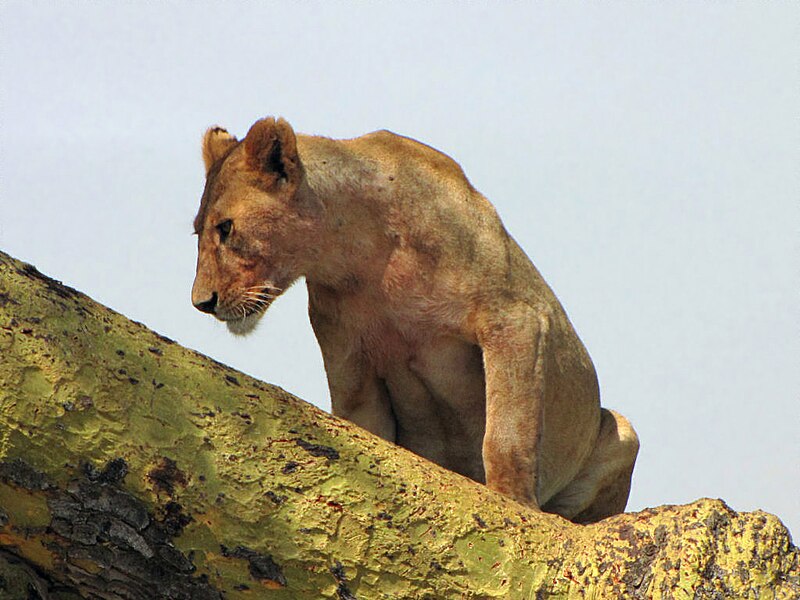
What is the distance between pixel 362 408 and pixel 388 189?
4.72ft

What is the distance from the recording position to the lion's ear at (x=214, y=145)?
7270mm

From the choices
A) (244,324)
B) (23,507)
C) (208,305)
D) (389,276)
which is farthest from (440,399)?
(23,507)

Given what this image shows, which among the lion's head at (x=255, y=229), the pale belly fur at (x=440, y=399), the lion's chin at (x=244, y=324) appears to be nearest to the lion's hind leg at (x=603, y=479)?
the pale belly fur at (x=440, y=399)

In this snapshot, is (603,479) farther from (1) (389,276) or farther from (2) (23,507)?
(2) (23,507)

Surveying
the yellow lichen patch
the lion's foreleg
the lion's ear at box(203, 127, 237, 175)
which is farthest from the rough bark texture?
the lion's ear at box(203, 127, 237, 175)

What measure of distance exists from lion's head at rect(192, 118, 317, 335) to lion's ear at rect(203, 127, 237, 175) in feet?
1.74

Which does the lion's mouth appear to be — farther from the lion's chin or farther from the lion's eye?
Answer: the lion's eye

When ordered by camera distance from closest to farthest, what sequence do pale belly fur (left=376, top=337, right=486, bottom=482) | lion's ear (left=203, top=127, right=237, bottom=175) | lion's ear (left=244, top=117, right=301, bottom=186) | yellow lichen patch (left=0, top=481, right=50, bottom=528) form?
1. yellow lichen patch (left=0, top=481, right=50, bottom=528)
2. lion's ear (left=244, top=117, right=301, bottom=186)
3. pale belly fur (left=376, top=337, right=486, bottom=482)
4. lion's ear (left=203, top=127, right=237, bottom=175)

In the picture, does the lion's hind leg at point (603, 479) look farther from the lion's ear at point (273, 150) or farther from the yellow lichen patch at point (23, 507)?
the yellow lichen patch at point (23, 507)

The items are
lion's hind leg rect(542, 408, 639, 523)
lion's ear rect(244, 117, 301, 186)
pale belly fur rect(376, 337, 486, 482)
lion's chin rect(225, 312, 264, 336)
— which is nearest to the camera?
lion's ear rect(244, 117, 301, 186)

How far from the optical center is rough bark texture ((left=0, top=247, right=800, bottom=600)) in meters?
4.17

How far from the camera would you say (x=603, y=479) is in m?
8.30

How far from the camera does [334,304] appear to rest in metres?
7.15

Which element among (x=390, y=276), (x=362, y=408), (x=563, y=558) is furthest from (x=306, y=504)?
(x=362, y=408)
